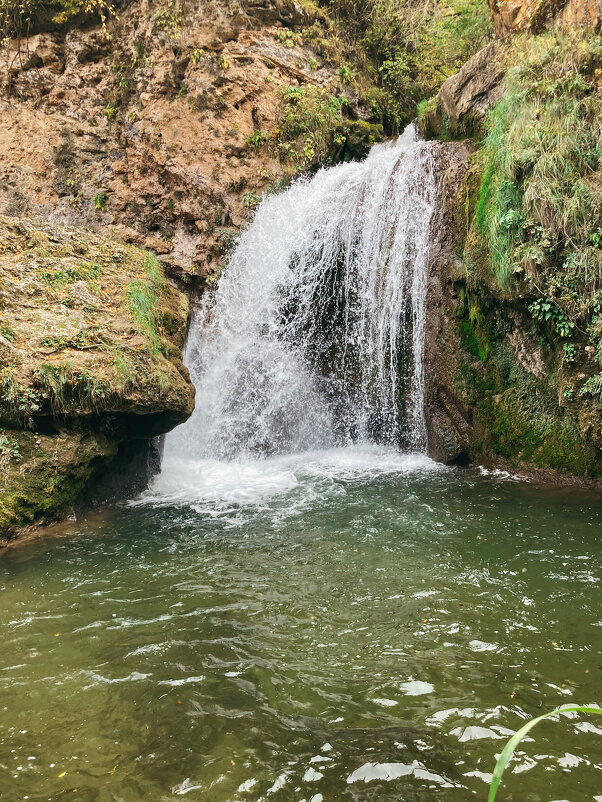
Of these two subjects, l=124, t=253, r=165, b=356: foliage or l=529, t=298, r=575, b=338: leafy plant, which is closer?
l=529, t=298, r=575, b=338: leafy plant

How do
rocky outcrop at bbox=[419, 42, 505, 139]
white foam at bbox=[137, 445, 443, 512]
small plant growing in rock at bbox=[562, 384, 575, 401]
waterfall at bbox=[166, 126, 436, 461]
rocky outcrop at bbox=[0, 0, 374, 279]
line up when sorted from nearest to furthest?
small plant growing in rock at bbox=[562, 384, 575, 401] < white foam at bbox=[137, 445, 443, 512] < waterfall at bbox=[166, 126, 436, 461] < rocky outcrop at bbox=[419, 42, 505, 139] < rocky outcrop at bbox=[0, 0, 374, 279]

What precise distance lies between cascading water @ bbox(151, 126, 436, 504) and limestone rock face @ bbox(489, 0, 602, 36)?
2.24 meters

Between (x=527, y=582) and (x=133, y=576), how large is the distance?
3418 mm

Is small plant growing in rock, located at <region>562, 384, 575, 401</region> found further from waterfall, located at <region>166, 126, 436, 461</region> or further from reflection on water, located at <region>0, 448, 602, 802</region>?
waterfall, located at <region>166, 126, 436, 461</region>

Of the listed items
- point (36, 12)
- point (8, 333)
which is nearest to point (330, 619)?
point (8, 333)

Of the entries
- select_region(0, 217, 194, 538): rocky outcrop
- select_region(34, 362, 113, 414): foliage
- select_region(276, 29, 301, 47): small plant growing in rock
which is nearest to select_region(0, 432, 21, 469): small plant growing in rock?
select_region(0, 217, 194, 538): rocky outcrop

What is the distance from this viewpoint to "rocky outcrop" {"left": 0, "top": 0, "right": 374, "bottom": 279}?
11578mm

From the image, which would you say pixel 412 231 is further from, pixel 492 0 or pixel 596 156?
pixel 492 0

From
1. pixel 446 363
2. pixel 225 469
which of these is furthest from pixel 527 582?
pixel 225 469

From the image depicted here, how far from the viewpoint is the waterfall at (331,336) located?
9.05m

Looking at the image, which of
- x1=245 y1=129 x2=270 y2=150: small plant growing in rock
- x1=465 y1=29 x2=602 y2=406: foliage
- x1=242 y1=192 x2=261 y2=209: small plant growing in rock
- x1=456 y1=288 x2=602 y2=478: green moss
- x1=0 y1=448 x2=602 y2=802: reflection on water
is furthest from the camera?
x1=245 y1=129 x2=270 y2=150: small plant growing in rock

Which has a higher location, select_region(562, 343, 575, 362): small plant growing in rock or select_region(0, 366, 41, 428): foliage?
select_region(562, 343, 575, 362): small plant growing in rock

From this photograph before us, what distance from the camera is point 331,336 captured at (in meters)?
10.0

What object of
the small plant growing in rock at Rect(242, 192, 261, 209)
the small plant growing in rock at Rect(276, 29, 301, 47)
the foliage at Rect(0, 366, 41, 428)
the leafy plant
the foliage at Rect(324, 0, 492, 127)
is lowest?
the foliage at Rect(0, 366, 41, 428)
